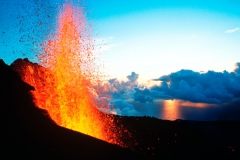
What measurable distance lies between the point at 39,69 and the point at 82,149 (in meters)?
20.5

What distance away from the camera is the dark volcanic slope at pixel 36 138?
42.0ft

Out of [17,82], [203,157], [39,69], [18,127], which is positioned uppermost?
[39,69]

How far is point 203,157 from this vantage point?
54.4 m

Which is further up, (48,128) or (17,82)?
(17,82)

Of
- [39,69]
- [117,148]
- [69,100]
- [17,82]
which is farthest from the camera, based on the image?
[69,100]

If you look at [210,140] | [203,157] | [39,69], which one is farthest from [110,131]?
[210,140]

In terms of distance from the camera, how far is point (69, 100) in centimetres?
3650

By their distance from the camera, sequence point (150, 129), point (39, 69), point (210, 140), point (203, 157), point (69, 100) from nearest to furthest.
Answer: point (39, 69), point (69, 100), point (203, 157), point (150, 129), point (210, 140)

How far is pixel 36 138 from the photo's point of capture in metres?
13.9

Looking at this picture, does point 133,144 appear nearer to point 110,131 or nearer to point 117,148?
point 110,131

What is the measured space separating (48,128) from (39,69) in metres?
18.4

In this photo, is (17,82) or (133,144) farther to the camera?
(133,144)

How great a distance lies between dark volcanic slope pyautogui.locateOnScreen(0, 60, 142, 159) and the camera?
12.8 meters

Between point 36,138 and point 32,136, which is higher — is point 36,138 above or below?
below
